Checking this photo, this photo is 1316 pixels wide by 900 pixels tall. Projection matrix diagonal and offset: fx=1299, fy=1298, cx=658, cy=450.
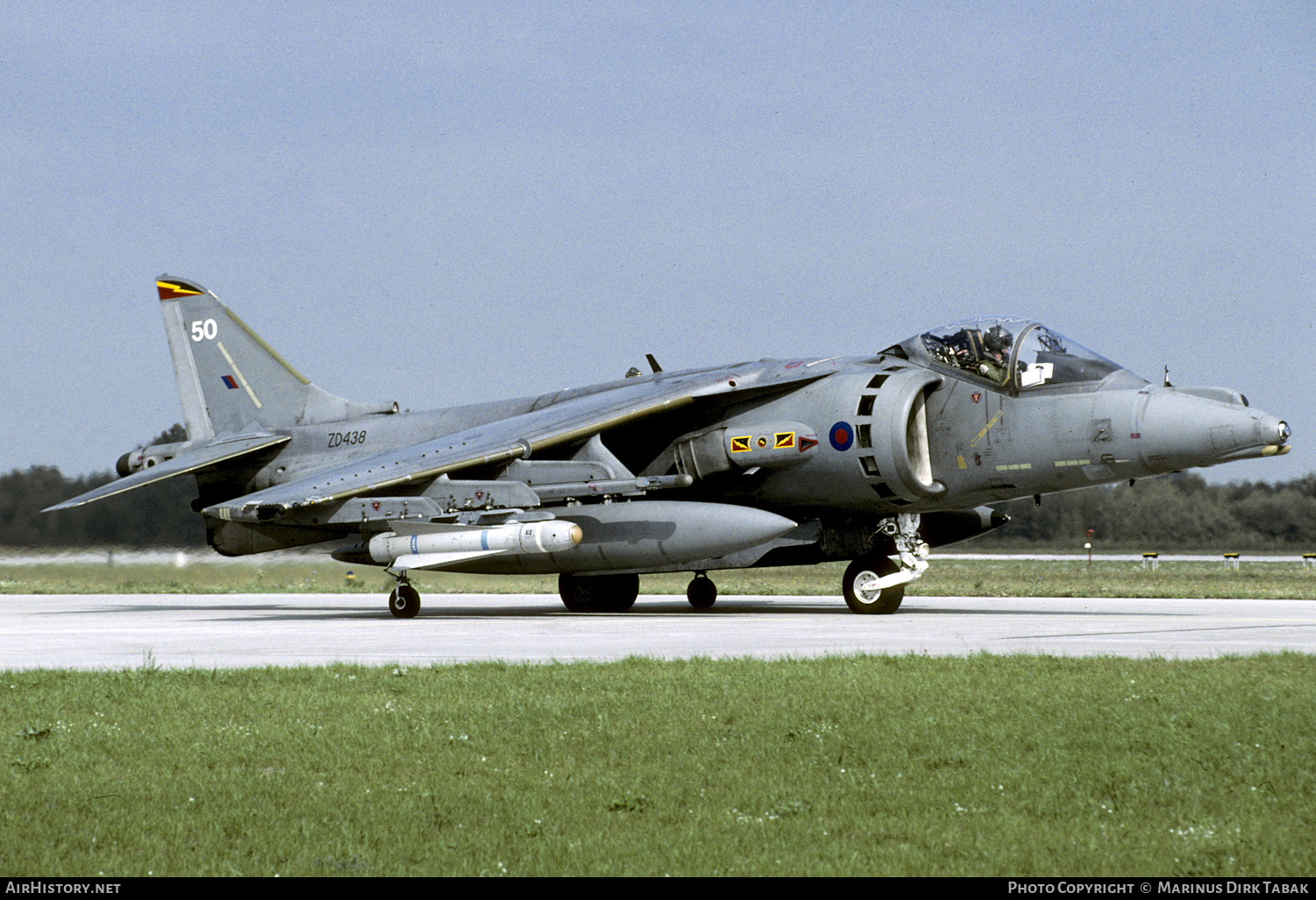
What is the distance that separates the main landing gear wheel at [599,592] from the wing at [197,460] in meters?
5.99

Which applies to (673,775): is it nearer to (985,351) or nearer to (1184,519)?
(985,351)

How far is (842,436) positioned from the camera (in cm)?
1733

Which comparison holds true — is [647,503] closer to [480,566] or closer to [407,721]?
[480,566]

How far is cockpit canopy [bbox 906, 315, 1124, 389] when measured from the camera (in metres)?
16.3

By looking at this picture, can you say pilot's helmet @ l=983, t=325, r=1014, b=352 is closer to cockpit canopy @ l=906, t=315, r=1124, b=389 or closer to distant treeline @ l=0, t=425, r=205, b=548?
cockpit canopy @ l=906, t=315, r=1124, b=389

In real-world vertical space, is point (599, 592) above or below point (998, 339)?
below

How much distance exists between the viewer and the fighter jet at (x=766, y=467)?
53.0ft

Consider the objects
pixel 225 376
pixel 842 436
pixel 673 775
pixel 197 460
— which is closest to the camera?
pixel 673 775

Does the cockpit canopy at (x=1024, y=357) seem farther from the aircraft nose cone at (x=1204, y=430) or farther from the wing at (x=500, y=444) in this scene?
the wing at (x=500, y=444)

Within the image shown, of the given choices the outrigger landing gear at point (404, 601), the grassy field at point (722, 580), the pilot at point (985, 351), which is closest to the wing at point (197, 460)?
the grassy field at point (722, 580)

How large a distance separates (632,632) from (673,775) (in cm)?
864

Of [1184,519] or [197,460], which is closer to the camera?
[197,460]

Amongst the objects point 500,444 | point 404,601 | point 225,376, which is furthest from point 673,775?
point 225,376

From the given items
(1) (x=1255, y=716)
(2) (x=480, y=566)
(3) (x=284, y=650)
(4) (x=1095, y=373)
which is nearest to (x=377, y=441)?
(2) (x=480, y=566)
